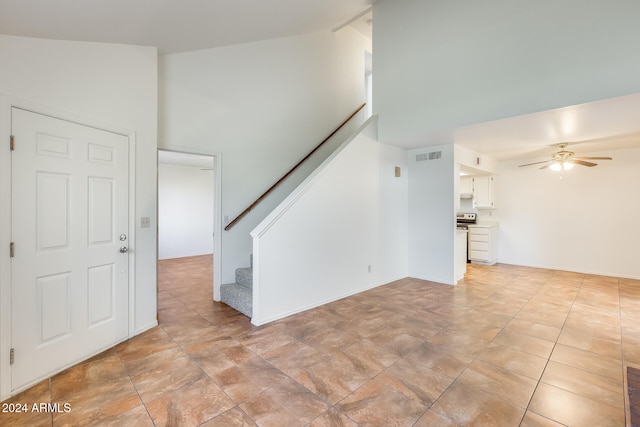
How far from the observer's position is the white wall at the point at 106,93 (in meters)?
2.07

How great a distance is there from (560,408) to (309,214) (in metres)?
2.91

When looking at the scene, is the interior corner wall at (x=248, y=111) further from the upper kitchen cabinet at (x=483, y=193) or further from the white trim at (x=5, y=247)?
the upper kitchen cabinet at (x=483, y=193)

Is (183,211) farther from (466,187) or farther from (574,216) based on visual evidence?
(574,216)

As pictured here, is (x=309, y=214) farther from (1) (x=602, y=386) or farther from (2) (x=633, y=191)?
(2) (x=633, y=191)

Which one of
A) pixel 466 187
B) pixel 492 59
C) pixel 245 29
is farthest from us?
pixel 466 187

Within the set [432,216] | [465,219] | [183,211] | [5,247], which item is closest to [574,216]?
[465,219]

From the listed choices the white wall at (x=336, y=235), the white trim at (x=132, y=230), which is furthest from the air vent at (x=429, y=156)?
the white trim at (x=132, y=230)

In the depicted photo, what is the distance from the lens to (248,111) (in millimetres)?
4402

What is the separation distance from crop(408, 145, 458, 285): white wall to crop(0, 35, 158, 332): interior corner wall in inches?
172

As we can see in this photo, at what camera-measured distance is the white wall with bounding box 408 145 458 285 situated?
4891mm

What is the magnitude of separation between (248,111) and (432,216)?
3717 mm

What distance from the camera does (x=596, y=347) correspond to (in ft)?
9.09

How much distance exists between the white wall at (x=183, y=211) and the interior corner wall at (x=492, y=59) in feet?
18.3

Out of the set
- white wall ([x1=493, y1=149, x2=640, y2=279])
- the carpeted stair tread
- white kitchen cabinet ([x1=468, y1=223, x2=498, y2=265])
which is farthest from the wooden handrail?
white wall ([x1=493, y1=149, x2=640, y2=279])
